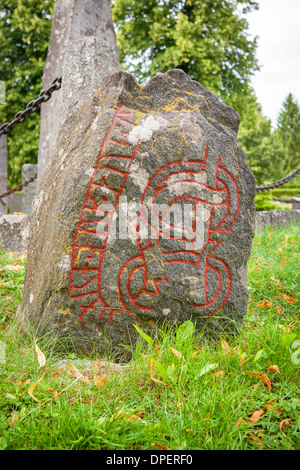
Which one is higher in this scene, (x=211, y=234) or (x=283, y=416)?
(x=211, y=234)

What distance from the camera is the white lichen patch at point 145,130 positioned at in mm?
2320

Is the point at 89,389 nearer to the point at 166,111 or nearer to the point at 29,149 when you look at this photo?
the point at 166,111

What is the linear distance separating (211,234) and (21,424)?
1.50 m

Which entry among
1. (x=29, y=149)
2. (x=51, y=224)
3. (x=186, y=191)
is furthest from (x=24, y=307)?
(x=29, y=149)

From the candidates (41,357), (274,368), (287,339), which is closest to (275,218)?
(287,339)

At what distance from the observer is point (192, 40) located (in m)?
10.3

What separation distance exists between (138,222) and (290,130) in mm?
40935

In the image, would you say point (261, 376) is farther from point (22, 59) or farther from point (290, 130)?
point (290, 130)

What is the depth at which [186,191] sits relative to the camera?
2416 millimetres

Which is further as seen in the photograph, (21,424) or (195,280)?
(195,280)

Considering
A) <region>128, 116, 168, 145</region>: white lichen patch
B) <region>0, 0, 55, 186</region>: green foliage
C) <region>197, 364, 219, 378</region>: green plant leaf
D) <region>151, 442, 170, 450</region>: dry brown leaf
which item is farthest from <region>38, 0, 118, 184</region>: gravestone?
<region>0, 0, 55, 186</region>: green foliage

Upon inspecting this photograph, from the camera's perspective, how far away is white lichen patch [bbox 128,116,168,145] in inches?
91.4

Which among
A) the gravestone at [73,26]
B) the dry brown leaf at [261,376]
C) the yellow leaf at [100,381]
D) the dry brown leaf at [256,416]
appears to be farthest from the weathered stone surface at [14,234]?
the dry brown leaf at [256,416]

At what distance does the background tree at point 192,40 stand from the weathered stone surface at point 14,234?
7.50 m
